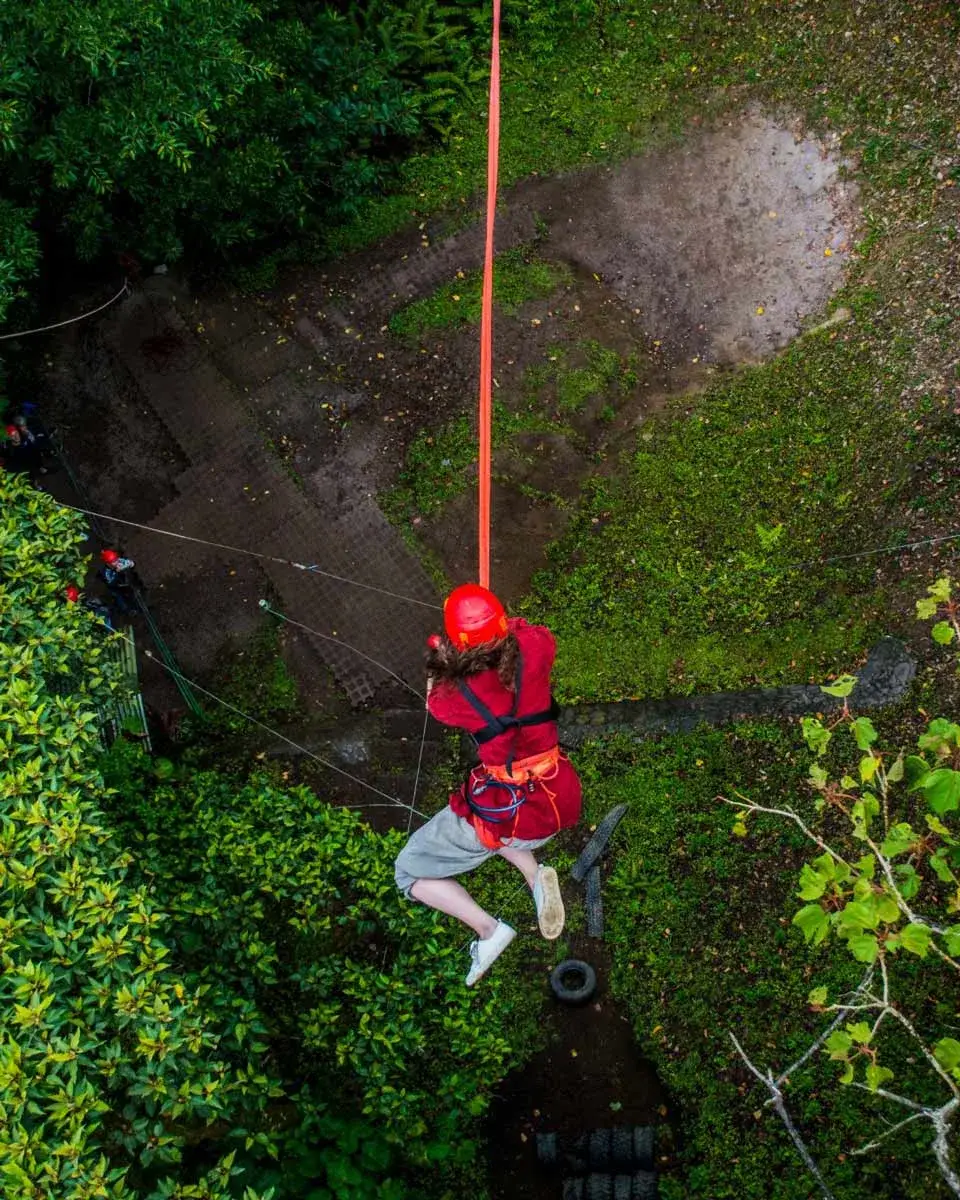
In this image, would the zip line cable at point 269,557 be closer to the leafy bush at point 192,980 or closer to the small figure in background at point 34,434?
the small figure in background at point 34,434

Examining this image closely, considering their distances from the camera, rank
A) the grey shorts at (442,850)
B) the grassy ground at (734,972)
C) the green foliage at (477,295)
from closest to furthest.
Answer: the grey shorts at (442,850)
the grassy ground at (734,972)
the green foliage at (477,295)

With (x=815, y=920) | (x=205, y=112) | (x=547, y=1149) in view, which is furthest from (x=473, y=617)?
(x=205, y=112)

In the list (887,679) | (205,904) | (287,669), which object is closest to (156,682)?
(287,669)

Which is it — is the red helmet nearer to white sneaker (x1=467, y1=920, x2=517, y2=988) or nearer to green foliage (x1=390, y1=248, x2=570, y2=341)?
white sneaker (x1=467, y1=920, x2=517, y2=988)

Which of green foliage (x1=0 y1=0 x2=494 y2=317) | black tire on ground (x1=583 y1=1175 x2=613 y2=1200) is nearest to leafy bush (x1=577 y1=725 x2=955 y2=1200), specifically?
black tire on ground (x1=583 y1=1175 x2=613 y2=1200)

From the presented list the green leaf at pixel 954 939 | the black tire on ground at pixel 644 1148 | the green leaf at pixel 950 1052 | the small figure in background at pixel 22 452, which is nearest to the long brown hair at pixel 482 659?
the green leaf at pixel 954 939

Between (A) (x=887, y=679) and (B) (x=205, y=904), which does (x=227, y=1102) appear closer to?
(B) (x=205, y=904)
